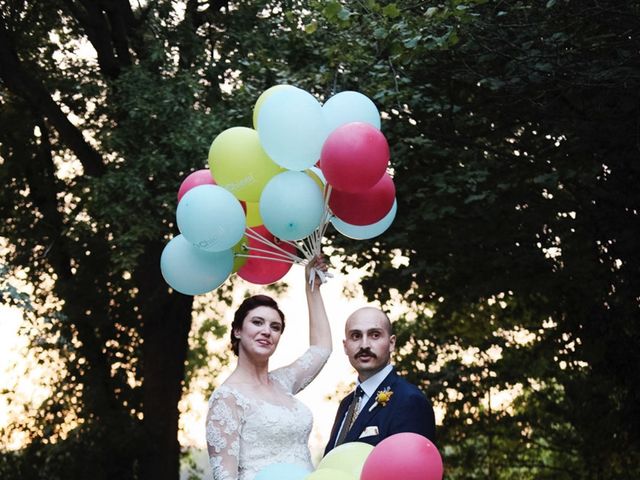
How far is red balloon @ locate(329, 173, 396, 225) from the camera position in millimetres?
4863

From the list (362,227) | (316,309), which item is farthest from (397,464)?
(362,227)

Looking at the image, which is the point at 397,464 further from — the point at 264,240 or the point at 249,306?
the point at 264,240

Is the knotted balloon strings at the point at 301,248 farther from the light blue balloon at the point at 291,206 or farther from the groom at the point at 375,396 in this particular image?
the groom at the point at 375,396

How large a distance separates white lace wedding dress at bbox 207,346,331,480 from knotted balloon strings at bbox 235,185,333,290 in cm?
55

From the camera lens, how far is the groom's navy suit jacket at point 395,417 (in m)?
4.31

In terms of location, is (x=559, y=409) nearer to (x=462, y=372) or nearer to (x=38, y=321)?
(x=462, y=372)

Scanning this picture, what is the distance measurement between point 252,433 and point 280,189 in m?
1.10

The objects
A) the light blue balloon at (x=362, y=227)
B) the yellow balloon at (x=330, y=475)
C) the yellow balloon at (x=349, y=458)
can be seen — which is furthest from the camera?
the light blue balloon at (x=362, y=227)

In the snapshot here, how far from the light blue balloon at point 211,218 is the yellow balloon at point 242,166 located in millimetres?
168

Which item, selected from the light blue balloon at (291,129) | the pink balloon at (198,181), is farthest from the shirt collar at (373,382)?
the pink balloon at (198,181)

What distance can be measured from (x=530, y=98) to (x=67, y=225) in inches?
259

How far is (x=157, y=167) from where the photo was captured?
10719mm

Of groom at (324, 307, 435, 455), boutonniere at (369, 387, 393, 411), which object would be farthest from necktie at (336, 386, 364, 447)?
boutonniere at (369, 387, 393, 411)

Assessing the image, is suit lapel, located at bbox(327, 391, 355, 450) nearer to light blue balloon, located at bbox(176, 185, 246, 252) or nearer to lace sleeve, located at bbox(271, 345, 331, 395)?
lace sleeve, located at bbox(271, 345, 331, 395)
